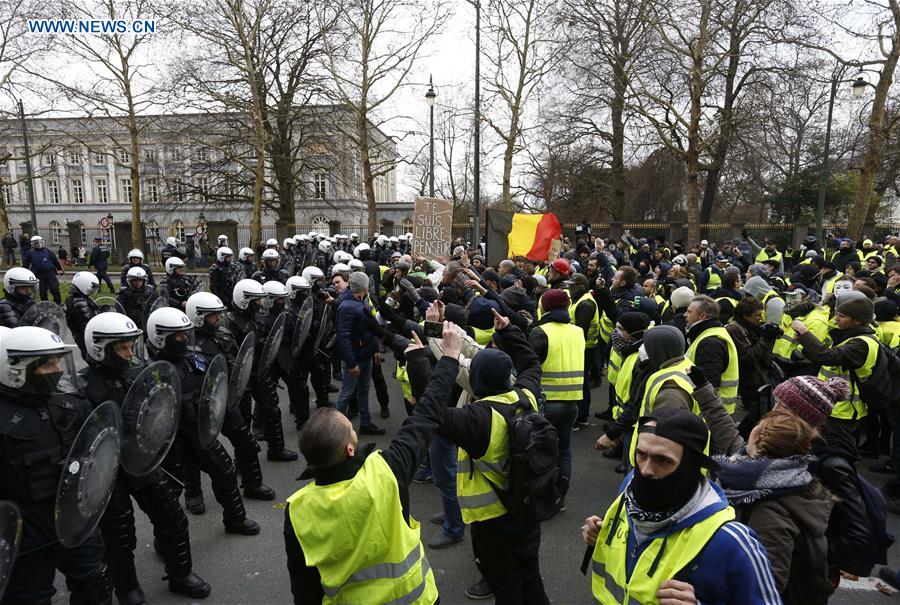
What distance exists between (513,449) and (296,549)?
3.80 ft

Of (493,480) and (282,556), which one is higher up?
(493,480)

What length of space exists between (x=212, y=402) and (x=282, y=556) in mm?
1282

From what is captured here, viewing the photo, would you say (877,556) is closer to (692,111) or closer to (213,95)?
(692,111)

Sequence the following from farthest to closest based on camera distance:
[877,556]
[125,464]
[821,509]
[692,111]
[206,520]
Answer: [692,111]
[206,520]
[125,464]
[877,556]
[821,509]

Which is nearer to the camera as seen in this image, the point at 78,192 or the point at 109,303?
the point at 109,303

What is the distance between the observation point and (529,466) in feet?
9.47

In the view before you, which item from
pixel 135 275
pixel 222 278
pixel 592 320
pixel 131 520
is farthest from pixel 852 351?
pixel 222 278

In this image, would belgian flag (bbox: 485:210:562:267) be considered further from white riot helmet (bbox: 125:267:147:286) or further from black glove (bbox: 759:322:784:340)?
black glove (bbox: 759:322:784:340)

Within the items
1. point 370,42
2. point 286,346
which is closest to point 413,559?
point 286,346

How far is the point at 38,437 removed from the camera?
9.50ft

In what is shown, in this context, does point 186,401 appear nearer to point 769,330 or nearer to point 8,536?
point 8,536

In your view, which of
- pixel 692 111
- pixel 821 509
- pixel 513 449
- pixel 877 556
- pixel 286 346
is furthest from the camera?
pixel 692 111

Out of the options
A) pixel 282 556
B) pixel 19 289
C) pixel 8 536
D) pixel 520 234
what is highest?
pixel 520 234

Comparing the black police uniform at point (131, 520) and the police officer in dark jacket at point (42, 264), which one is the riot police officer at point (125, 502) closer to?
the black police uniform at point (131, 520)
